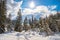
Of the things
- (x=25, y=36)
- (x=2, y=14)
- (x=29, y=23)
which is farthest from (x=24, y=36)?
(x=2, y=14)

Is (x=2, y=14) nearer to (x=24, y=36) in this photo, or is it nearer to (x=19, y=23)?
(x=19, y=23)

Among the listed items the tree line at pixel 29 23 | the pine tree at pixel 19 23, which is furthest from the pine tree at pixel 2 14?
the pine tree at pixel 19 23

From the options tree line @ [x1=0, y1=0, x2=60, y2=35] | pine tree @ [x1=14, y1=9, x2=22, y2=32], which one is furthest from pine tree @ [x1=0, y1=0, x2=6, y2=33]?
pine tree @ [x1=14, y1=9, x2=22, y2=32]

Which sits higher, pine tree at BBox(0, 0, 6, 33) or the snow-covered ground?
pine tree at BBox(0, 0, 6, 33)

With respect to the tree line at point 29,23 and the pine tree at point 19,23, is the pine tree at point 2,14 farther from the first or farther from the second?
the pine tree at point 19,23

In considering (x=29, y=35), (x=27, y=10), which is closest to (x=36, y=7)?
(x=27, y=10)

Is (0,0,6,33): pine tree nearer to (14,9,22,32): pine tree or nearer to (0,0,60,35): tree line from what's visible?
(0,0,60,35): tree line

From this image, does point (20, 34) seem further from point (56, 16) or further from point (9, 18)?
point (56, 16)

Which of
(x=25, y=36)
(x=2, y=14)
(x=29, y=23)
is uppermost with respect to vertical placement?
(x=2, y=14)

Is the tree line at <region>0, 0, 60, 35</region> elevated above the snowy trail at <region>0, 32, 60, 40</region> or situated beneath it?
elevated above

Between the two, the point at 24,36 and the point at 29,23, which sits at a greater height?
the point at 29,23

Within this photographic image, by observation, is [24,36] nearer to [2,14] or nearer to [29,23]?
[29,23]

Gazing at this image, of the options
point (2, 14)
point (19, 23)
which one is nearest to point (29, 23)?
point (19, 23)

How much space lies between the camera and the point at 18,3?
5.45 ft
